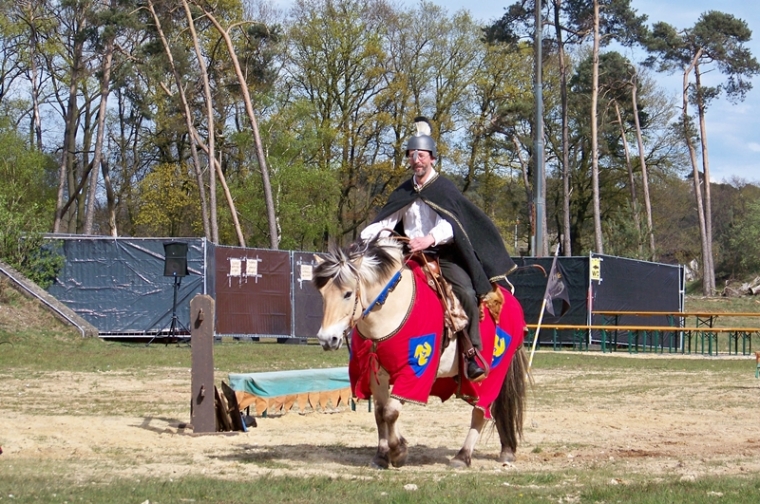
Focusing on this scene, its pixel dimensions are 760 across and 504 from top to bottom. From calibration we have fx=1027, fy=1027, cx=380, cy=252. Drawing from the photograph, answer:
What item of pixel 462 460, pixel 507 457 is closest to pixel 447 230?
pixel 462 460

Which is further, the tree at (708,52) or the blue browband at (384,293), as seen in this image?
the tree at (708,52)

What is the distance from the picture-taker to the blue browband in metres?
8.00

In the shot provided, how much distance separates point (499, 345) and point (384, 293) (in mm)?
1494

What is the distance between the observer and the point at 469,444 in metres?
8.74

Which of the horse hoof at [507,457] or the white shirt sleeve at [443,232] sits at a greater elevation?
the white shirt sleeve at [443,232]

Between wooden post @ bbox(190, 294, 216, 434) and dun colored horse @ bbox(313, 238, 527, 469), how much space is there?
2.00m

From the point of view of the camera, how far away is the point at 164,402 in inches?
534

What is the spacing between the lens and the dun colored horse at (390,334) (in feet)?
25.9

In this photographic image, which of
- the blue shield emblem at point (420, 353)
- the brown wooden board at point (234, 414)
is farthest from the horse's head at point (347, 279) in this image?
the brown wooden board at point (234, 414)

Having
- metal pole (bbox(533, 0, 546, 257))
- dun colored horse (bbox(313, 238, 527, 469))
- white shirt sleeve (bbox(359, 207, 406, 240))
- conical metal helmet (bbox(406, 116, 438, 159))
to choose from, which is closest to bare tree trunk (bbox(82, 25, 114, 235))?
metal pole (bbox(533, 0, 546, 257))

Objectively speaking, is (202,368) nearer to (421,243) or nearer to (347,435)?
(347,435)

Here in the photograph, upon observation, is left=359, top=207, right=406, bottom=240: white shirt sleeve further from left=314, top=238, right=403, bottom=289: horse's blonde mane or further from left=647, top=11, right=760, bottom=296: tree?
left=647, top=11, right=760, bottom=296: tree

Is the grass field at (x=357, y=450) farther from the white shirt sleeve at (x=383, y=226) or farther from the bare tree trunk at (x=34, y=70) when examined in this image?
the bare tree trunk at (x=34, y=70)

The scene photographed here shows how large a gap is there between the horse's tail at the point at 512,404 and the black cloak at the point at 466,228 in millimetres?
969
